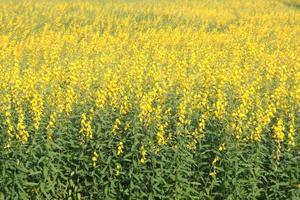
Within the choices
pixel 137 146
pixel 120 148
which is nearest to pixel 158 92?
pixel 137 146

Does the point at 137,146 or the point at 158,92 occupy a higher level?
the point at 158,92

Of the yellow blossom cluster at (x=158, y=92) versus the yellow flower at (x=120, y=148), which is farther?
the yellow blossom cluster at (x=158, y=92)

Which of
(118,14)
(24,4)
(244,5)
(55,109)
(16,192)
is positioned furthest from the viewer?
(244,5)

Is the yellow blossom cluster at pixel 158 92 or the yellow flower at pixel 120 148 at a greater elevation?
the yellow blossom cluster at pixel 158 92

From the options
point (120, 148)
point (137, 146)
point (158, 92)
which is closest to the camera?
point (120, 148)

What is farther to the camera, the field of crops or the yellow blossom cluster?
the yellow blossom cluster

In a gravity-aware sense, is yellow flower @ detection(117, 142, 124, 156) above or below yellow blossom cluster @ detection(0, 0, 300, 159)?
below

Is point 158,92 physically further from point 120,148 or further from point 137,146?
point 120,148

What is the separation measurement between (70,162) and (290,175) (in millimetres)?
3610

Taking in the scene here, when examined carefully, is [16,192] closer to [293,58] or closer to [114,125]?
[114,125]

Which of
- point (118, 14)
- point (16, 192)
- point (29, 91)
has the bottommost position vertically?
point (16, 192)

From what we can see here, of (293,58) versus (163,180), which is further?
(293,58)

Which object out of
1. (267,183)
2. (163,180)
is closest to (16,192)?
(163,180)

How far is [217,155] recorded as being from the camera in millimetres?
7344
